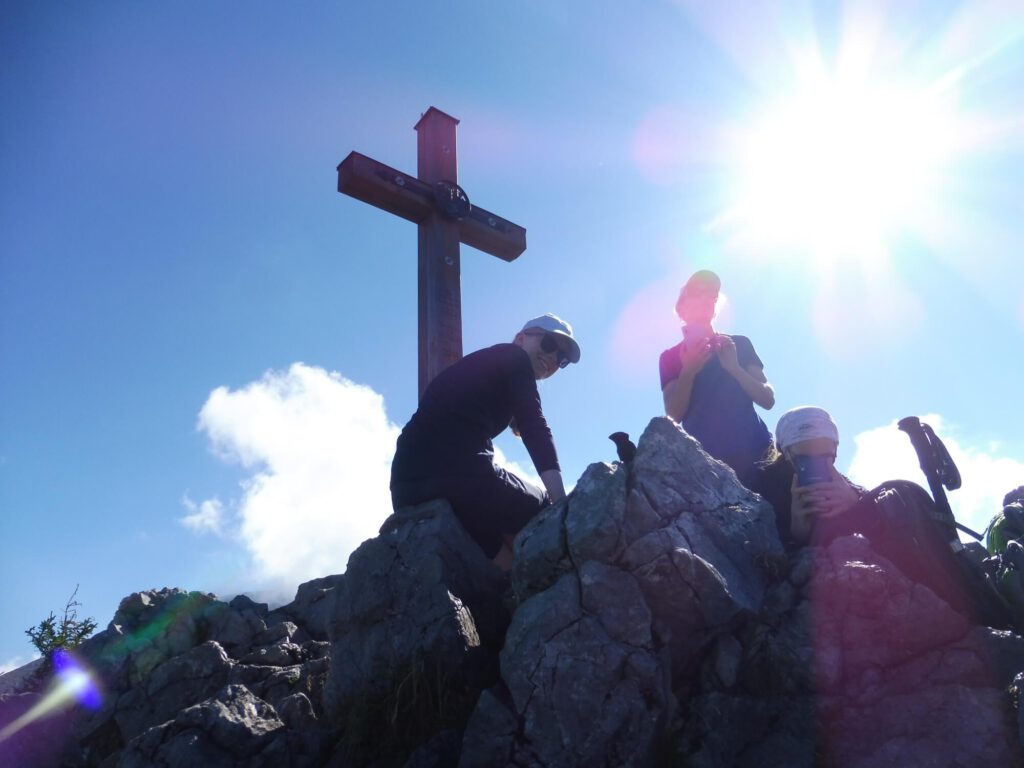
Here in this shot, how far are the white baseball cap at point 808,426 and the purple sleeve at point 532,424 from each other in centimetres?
148

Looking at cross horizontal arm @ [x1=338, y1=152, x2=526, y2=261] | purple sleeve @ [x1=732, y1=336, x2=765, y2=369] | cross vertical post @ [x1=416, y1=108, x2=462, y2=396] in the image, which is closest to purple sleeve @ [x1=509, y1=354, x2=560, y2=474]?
purple sleeve @ [x1=732, y1=336, x2=765, y2=369]

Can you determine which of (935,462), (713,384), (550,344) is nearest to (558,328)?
(550,344)

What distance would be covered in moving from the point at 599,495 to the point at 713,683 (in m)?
1.07

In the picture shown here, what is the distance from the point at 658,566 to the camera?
12.5 ft

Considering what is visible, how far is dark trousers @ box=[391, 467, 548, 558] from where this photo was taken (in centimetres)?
493

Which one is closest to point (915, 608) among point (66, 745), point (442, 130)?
point (66, 745)

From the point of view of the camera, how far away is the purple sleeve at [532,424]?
5062mm

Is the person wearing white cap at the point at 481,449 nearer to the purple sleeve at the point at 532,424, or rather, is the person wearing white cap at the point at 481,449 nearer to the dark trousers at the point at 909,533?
the purple sleeve at the point at 532,424

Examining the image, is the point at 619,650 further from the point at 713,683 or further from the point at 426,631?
the point at 426,631

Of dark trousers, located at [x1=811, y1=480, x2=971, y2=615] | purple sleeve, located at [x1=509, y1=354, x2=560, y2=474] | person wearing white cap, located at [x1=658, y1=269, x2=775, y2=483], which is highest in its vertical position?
person wearing white cap, located at [x1=658, y1=269, x2=775, y2=483]

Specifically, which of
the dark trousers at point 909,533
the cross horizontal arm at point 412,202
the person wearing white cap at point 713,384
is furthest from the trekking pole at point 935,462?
the cross horizontal arm at point 412,202

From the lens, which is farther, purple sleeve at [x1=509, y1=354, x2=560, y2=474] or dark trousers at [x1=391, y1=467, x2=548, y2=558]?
purple sleeve at [x1=509, y1=354, x2=560, y2=474]

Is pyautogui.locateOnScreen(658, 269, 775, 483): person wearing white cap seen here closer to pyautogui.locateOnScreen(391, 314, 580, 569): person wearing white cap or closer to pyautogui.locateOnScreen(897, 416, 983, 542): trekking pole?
pyautogui.locateOnScreen(897, 416, 983, 542): trekking pole

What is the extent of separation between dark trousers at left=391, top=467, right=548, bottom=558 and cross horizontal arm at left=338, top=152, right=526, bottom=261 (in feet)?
14.3
